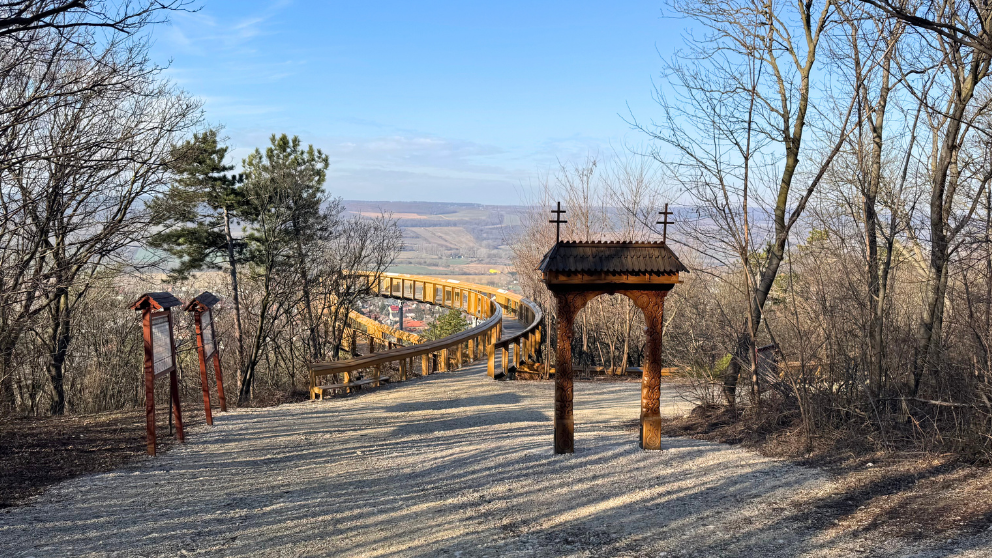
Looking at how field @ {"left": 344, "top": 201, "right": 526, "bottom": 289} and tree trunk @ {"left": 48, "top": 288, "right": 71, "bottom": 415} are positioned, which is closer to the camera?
tree trunk @ {"left": 48, "top": 288, "right": 71, "bottom": 415}

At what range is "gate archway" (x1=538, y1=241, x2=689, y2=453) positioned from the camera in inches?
282

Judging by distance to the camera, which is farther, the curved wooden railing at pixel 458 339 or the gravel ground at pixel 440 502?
the curved wooden railing at pixel 458 339

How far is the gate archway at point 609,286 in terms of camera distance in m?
7.16

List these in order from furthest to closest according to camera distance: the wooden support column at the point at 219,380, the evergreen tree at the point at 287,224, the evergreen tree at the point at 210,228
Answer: the evergreen tree at the point at 210,228 < the evergreen tree at the point at 287,224 < the wooden support column at the point at 219,380

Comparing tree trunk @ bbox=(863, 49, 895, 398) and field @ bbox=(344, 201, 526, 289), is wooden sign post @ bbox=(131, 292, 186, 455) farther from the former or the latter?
field @ bbox=(344, 201, 526, 289)

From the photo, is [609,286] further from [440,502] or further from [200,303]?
[200,303]

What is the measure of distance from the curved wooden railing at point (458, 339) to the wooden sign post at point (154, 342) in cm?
390

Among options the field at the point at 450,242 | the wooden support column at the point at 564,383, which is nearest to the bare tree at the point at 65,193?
the wooden support column at the point at 564,383

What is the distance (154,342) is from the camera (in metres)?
7.77

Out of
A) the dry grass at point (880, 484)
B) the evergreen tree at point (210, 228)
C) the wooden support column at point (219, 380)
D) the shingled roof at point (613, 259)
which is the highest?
the evergreen tree at point (210, 228)

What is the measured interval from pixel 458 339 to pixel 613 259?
Result: 761 centimetres

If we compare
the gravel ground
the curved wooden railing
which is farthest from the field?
the gravel ground

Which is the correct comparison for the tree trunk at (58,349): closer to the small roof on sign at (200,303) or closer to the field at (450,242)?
the small roof on sign at (200,303)

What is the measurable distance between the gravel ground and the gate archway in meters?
0.48
